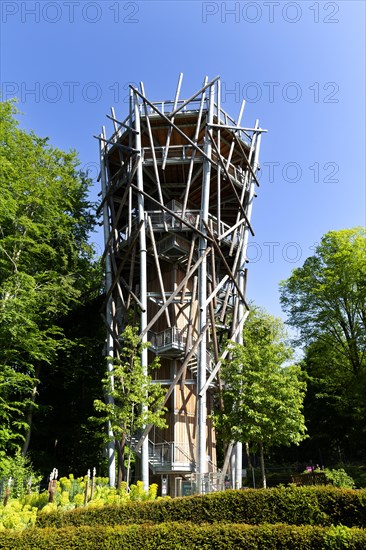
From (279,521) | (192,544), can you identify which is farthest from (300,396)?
(192,544)

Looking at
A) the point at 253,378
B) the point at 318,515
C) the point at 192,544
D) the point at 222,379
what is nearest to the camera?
the point at 192,544

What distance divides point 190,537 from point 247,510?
173cm

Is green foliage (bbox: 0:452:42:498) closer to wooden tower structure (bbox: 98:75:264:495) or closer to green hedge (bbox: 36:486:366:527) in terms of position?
wooden tower structure (bbox: 98:75:264:495)

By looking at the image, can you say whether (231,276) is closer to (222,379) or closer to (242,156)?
(222,379)

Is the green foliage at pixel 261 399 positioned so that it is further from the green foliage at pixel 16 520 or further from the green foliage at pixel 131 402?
the green foliage at pixel 16 520

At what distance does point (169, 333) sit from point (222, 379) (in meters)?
3.64

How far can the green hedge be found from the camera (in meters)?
8.27

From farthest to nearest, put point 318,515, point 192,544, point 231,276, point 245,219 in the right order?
1. point 245,219
2. point 231,276
3. point 318,515
4. point 192,544

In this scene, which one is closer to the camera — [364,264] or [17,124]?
[17,124]

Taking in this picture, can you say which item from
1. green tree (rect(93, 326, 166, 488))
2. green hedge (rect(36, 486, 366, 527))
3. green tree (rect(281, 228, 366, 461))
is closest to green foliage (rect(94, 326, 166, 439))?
green tree (rect(93, 326, 166, 488))

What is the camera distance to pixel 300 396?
74.3 ft

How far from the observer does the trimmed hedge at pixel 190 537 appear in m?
7.08

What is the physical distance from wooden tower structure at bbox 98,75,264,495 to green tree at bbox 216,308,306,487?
124 cm

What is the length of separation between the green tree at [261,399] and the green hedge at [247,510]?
1060cm
